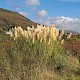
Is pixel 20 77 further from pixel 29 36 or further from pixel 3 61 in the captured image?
pixel 29 36

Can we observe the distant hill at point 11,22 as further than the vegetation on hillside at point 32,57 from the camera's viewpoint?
Yes

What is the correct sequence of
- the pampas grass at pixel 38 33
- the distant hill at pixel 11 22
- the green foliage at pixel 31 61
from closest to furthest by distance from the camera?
the green foliage at pixel 31 61, the pampas grass at pixel 38 33, the distant hill at pixel 11 22

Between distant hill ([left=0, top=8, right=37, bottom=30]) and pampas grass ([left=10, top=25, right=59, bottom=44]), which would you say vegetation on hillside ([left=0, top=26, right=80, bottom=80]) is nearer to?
pampas grass ([left=10, top=25, right=59, bottom=44])

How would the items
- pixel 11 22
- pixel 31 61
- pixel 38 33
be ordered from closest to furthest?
pixel 31 61 < pixel 38 33 < pixel 11 22

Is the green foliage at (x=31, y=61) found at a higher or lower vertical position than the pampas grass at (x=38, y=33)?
lower

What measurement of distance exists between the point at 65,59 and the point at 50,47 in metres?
2.22

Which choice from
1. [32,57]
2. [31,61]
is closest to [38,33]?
[32,57]

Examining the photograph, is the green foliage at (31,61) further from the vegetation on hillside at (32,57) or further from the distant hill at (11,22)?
the distant hill at (11,22)

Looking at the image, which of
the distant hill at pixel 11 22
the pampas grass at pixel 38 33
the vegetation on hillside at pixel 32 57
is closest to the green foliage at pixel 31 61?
the vegetation on hillside at pixel 32 57

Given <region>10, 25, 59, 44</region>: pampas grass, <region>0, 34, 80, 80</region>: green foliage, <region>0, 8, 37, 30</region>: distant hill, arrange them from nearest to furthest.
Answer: <region>0, 34, 80, 80</region>: green foliage, <region>10, 25, 59, 44</region>: pampas grass, <region>0, 8, 37, 30</region>: distant hill

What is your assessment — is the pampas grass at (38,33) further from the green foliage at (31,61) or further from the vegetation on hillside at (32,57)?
the green foliage at (31,61)

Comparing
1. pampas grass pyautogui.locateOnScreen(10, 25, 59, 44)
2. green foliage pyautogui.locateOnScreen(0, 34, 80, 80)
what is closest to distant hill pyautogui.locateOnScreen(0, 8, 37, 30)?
green foliage pyautogui.locateOnScreen(0, 34, 80, 80)

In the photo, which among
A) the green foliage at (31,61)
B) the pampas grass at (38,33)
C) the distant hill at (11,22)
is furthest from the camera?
the distant hill at (11,22)

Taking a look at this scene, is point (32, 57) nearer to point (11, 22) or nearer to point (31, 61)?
point (31, 61)
